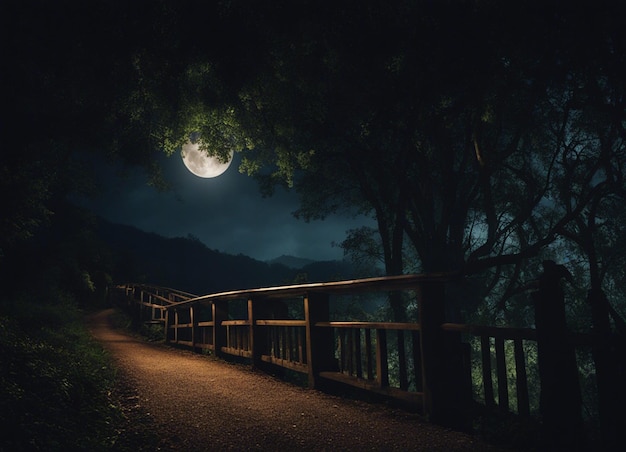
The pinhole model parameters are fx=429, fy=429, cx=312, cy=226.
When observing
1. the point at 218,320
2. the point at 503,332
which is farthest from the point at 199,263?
the point at 503,332

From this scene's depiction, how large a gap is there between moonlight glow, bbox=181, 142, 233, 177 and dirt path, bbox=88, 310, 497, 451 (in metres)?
10.1

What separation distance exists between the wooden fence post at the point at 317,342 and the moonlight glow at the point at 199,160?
10.8 metres

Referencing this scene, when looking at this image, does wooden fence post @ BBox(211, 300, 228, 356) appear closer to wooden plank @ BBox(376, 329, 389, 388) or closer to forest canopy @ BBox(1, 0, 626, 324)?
forest canopy @ BBox(1, 0, 626, 324)

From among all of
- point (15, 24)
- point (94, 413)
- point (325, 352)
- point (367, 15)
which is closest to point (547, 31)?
point (367, 15)

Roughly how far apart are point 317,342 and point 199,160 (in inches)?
468

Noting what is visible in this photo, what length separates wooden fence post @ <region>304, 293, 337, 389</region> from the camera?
6.13 metres

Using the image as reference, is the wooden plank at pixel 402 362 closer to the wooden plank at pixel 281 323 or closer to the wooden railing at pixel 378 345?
the wooden railing at pixel 378 345

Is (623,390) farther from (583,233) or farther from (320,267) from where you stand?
(320,267)

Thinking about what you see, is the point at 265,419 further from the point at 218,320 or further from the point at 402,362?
the point at 218,320

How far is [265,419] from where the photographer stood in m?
4.66

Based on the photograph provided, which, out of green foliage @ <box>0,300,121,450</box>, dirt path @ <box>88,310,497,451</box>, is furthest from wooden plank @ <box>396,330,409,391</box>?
green foliage @ <box>0,300,121,450</box>

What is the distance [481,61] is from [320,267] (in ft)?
278

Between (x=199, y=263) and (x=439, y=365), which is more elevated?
(x=199, y=263)

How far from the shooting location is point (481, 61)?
8.99m
